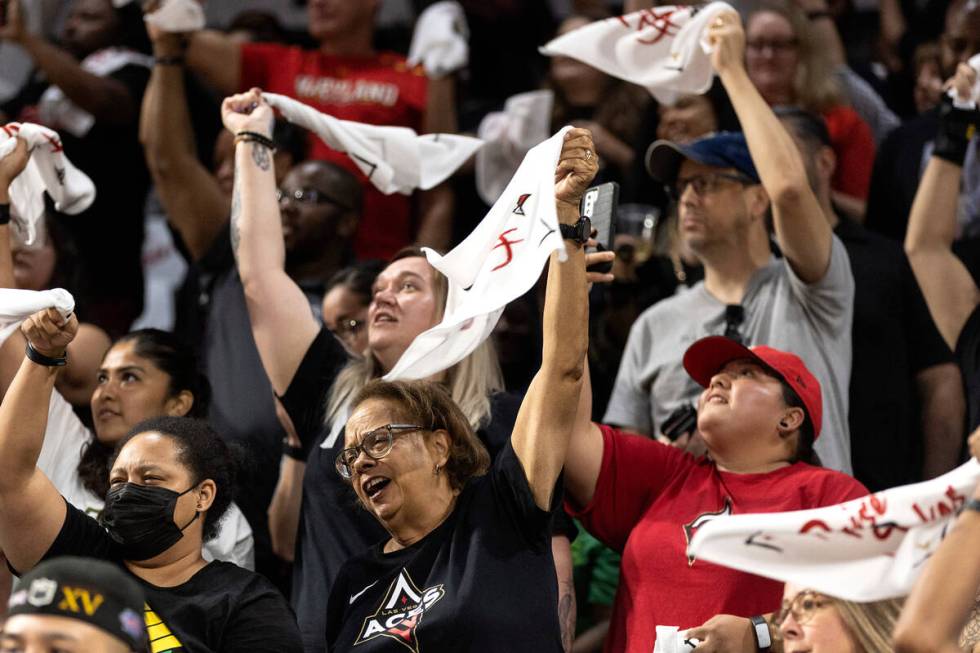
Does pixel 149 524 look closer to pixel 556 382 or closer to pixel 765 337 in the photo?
pixel 556 382

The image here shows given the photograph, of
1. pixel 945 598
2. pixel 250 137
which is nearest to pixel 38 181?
pixel 250 137

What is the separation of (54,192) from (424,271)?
47.5 inches

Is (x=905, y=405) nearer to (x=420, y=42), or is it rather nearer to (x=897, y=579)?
(x=897, y=579)

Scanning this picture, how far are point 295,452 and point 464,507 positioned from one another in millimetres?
987

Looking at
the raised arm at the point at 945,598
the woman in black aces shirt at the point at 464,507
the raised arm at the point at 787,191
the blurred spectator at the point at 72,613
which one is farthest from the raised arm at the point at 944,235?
the blurred spectator at the point at 72,613

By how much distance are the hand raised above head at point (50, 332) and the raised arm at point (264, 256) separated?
775mm

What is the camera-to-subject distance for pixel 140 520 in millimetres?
3463

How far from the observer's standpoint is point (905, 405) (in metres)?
4.61

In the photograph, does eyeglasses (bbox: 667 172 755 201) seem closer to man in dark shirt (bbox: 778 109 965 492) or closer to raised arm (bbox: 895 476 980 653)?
man in dark shirt (bbox: 778 109 965 492)

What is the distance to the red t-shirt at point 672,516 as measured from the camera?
139 inches

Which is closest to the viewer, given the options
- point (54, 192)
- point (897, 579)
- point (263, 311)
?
point (897, 579)

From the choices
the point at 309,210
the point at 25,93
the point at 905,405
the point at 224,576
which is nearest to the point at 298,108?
the point at 309,210

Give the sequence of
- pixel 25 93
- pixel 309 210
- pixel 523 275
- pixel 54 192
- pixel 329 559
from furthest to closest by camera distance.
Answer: pixel 25 93
pixel 309 210
pixel 54 192
pixel 329 559
pixel 523 275

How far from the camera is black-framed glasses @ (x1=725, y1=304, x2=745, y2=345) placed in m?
4.46
